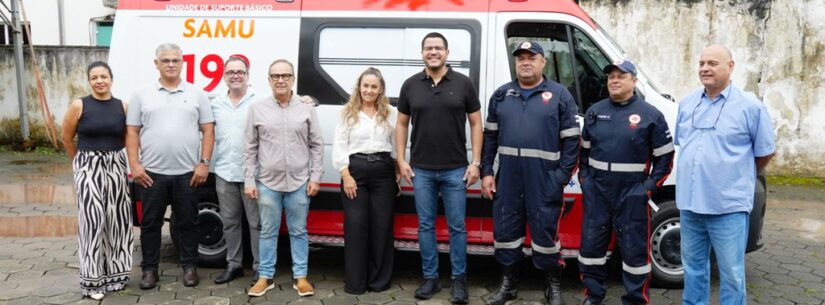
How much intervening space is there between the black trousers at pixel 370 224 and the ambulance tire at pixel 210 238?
1.25 m

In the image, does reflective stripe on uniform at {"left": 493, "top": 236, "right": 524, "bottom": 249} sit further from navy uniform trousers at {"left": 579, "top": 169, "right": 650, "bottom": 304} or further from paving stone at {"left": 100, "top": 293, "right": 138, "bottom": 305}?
paving stone at {"left": 100, "top": 293, "right": 138, "bottom": 305}

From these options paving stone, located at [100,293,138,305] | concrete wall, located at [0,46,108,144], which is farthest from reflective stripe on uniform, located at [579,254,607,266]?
concrete wall, located at [0,46,108,144]

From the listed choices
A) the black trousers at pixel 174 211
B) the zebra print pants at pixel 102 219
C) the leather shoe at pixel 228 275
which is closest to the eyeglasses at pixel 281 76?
the black trousers at pixel 174 211

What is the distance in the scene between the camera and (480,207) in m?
5.32

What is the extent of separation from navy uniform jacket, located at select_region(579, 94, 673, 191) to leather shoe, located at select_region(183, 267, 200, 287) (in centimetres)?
315

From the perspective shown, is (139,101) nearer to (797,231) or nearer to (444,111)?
(444,111)

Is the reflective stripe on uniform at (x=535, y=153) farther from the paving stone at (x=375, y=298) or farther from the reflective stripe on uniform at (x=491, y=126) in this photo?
the paving stone at (x=375, y=298)

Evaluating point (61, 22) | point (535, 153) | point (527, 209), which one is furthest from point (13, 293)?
point (61, 22)

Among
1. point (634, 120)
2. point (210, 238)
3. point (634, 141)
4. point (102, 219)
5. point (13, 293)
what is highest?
point (634, 120)

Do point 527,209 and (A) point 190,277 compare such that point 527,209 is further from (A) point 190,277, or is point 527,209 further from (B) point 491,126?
(A) point 190,277

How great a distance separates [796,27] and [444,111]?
7.95m

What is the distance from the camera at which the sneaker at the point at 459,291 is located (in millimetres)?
4930

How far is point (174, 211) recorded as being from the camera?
521 centimetres

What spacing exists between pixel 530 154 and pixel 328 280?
6.63ft
